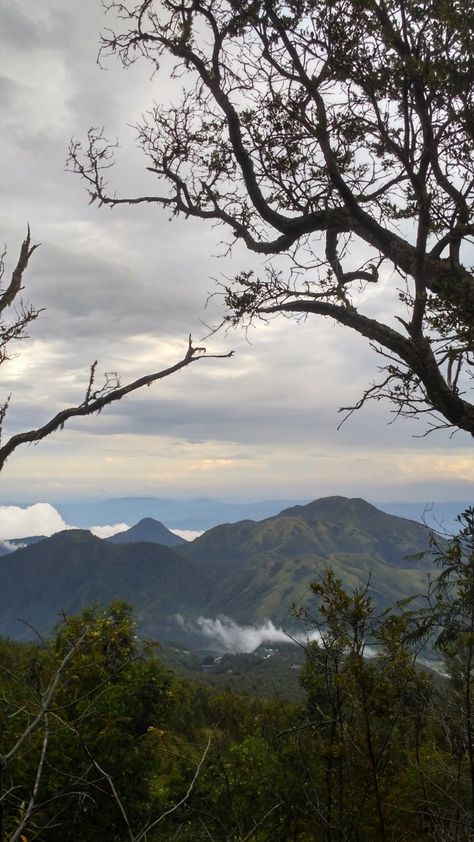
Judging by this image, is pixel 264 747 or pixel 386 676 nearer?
pixel 386 676

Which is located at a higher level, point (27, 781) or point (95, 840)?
point (27, 781)

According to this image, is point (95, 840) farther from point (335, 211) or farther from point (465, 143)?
point (465, 143)

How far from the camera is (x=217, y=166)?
877cm

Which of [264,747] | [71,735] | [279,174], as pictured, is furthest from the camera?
[264,747]

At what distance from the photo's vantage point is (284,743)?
14164 mm

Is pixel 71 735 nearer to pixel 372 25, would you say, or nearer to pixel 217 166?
pixel 217 166

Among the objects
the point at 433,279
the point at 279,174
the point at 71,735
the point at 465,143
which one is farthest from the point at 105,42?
the point at 71,735

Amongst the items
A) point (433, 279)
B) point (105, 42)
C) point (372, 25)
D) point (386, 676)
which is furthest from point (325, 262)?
point (386, 676)

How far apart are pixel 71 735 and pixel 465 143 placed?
1124 centimetres

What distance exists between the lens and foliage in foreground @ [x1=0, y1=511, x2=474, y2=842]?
3799 mm

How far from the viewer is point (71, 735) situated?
9.70m

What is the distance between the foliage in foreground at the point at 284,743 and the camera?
12.5 feet

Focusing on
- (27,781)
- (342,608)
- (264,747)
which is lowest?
(264,747)

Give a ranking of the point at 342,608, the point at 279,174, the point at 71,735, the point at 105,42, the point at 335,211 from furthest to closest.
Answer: the point at 71,735 < the point at 105,42 < the point at 279,174 < the point at 335,211 < the point at 342,608
